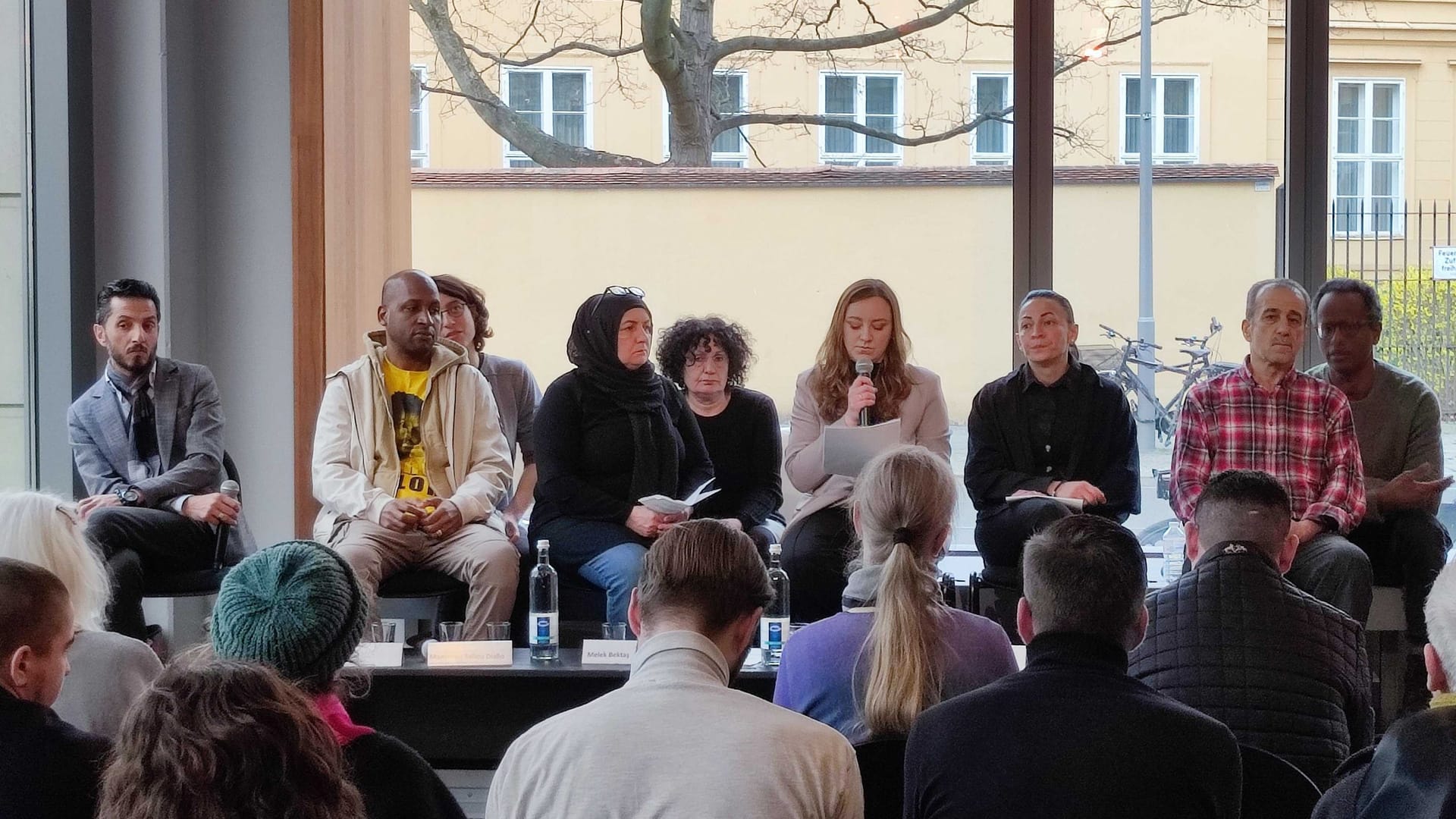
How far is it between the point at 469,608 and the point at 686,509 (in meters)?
0.66

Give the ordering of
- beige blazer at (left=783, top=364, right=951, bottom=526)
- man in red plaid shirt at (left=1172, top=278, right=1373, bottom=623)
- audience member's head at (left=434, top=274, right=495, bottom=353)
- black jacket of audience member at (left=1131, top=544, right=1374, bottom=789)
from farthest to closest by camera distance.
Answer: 1. audience member's head at (left=434, top=274, right=495, bottom=353)
2. beige blazer at (left=783, top=364, right=951, bottom=526)
3. man in red plaid shirt at (left=1172, top=278, right=1373, bottom=623)
4. black jacket of audience member at (left=1131, top=544, right=1374, bottom=789)

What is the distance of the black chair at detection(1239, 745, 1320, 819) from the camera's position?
1715 millimetres

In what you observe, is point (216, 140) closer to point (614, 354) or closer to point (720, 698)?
point (614, 354)

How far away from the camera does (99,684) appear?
83.3 inches

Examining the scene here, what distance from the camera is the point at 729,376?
452cm

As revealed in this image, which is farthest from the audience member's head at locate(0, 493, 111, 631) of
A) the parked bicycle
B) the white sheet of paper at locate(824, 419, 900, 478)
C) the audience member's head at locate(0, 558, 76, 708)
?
the parked bicycle

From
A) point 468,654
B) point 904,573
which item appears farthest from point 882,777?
point 468,654

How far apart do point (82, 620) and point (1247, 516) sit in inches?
79.0

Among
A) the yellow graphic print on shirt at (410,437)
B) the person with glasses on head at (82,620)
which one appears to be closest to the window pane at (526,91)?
the yellow graphic print on shirt at (410,437)

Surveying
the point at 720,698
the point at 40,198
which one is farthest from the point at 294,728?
the point at 40,198

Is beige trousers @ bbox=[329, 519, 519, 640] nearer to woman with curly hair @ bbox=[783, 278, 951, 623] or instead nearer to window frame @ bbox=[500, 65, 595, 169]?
woman with curly hair @ bbox=[783, 278, 951, 623]

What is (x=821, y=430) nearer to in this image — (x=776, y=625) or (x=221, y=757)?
(x=776, y=625)

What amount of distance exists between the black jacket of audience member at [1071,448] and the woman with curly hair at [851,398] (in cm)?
15

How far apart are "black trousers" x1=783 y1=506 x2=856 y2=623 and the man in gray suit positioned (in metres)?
1.61
